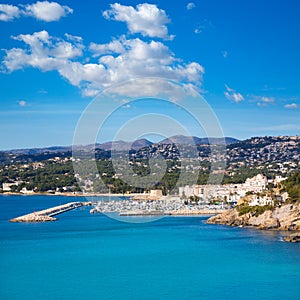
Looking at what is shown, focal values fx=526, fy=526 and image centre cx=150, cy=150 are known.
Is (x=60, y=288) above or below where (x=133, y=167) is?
below

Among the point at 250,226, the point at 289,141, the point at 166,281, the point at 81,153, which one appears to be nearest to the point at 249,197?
the point at 250,226

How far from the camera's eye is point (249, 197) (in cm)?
2503

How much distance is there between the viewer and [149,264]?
567 inches

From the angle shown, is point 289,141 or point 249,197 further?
point 289,141

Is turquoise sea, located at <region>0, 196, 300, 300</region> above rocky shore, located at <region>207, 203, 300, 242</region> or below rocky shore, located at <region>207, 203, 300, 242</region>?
below

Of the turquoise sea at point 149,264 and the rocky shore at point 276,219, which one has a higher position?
the rocky shore at point 276,219

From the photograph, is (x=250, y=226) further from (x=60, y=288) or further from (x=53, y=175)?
(x=53, y=175)

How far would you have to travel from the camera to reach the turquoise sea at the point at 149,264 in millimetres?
11477

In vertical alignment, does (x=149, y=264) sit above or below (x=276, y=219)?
below

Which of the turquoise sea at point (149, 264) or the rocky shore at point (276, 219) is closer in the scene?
the turquoise sea at point (149, 264)

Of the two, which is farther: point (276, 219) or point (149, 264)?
point (276, 219)

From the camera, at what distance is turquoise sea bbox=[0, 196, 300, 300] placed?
37.7ft

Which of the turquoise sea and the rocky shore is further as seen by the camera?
the rocky shore

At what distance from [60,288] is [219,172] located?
38978 millimetres
